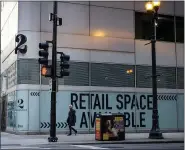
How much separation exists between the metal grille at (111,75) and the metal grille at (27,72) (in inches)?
139

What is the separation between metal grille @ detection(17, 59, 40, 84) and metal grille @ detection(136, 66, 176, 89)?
6610 mm

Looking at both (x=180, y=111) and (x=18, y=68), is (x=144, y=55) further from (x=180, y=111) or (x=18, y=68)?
(x=18, y=68)

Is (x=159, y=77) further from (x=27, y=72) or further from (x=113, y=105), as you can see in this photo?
(x=27, y=72)

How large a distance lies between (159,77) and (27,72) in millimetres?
8797

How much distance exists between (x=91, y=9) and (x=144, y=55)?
4.57 m

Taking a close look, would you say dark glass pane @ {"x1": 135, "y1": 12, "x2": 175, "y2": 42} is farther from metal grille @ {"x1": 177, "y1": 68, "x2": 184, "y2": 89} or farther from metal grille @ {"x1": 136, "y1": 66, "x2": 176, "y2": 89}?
metal grille @ {"x1": 177, "y1": 68, "x2": 184, "y2": 89}

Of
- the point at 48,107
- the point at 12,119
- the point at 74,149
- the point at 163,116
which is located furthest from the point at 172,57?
the point at 74,149

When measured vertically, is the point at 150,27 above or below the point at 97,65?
above

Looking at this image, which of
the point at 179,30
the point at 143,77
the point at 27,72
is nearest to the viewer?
the point at 27,72

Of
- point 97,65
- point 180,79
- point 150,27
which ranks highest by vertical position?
point 150,27

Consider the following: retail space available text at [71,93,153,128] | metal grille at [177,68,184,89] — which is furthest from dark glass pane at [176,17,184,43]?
retail space available text at [71,93,153,128]

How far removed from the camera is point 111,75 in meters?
26.3

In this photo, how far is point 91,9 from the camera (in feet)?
86.0

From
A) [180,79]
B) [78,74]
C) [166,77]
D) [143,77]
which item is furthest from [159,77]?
[78,74]
